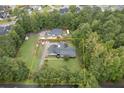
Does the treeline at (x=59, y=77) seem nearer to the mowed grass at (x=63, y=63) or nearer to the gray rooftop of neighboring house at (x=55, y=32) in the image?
the mowed grass at (x=63, y=63)

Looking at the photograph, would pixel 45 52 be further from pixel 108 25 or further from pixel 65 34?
pixel 108 25

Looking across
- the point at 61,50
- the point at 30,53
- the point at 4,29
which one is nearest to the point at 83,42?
the point at 61,50

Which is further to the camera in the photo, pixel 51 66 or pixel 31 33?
pixel 31 33

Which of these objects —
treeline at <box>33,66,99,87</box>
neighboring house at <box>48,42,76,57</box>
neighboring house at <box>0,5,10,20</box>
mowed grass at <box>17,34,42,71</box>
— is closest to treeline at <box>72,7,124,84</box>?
neighboring house at <box>48,42,76,57</box>

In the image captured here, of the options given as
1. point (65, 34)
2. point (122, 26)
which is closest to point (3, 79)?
point (65, 34)

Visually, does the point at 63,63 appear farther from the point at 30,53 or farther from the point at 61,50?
the point at 30,53

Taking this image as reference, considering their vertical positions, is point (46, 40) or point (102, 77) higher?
point (46, 40)
